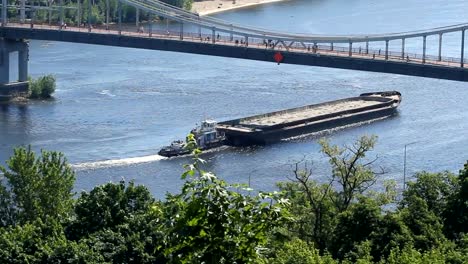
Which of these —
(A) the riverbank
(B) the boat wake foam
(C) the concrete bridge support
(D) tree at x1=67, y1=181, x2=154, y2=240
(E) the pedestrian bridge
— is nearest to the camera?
(D) tree at x1=67, y1=181, x2=154, y2=240

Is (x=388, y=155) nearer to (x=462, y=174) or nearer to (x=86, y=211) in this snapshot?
(x=462, y=174)

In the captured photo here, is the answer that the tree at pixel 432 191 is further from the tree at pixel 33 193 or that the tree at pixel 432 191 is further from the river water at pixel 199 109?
the river water at pixel 199 109

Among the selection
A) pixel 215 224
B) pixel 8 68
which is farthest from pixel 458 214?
pixel 8 68

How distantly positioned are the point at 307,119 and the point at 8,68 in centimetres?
966

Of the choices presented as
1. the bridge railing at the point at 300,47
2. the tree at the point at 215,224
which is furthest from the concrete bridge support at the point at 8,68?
the tree at the point at 215,224

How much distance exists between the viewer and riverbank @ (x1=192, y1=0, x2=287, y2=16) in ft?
185

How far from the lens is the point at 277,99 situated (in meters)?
35.2

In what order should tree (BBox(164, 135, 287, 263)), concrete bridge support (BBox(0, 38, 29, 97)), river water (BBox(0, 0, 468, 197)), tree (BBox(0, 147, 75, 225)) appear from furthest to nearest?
concrete bridge support (BBox(0, 38, 29, 97)), river water (BBox(0, 0, 468, 197)), tree (BBox(0, 147, 75, 225)), tree (BBox(164, 135, 287, 263))

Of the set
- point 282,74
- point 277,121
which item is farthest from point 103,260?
point 282,74

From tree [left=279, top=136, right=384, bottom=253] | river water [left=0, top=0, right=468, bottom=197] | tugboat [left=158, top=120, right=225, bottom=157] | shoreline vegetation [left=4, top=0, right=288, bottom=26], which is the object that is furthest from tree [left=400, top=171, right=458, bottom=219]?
shoreline vegetation [left=4, top=0, right=288, bottom=26]

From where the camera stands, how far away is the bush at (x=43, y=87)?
116 ft

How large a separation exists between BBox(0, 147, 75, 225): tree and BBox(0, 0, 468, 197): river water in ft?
17.8

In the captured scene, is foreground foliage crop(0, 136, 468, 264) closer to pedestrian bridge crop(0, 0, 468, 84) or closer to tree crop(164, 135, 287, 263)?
tree crop(164, 135, 287, 263)

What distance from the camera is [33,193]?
18297 millimetres
